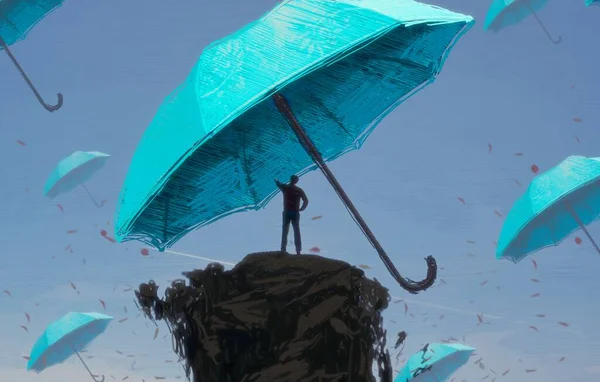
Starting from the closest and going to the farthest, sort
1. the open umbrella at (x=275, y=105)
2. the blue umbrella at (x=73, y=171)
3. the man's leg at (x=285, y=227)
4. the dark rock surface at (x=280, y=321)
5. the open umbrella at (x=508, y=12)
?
the dark rock surface at (x=280, y=321) < the open umbrella at (x=275, y=105) < the man's leg at (x=285, y=227) < the open umbrella at (x=508, y=12) < the blue umbrella at (x=73, y=171)

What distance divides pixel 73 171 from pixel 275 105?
14076 mm

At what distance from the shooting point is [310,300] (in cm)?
447

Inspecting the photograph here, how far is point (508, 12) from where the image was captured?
14898 mm

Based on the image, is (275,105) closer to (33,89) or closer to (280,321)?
(280,321)

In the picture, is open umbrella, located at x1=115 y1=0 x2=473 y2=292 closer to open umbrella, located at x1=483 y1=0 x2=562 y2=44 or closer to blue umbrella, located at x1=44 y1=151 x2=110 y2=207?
open umbrella, located at x1=483 y1=0 x2=562 y2=44

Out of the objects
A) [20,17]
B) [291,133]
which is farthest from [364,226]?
[20,17]

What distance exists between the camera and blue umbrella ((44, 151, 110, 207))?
18.3 meters

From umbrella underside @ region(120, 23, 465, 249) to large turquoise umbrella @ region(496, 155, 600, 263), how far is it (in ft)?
18.6

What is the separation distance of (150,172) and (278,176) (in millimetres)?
1796

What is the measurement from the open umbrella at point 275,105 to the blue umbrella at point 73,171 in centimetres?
1264

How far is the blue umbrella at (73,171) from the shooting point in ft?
60.0

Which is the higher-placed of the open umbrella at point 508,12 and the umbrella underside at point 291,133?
the umbrella underside at point 291,133

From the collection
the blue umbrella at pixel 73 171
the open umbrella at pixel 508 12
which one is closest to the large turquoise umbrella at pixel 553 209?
the open umbrella at pixel 508 12

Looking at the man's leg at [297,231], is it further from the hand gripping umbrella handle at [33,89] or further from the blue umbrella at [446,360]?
the blue umbrella at [446,360]
